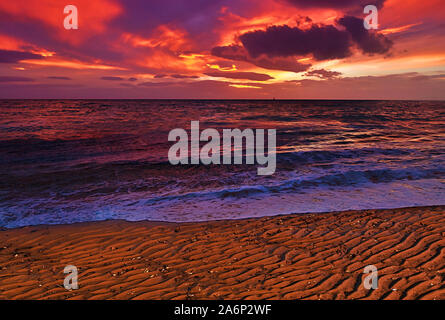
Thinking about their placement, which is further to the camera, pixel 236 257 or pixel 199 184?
pixel 199 184

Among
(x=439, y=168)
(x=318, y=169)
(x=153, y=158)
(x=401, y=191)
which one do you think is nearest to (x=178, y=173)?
(x=153, y=158)

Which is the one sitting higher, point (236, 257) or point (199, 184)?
point (199, 184)

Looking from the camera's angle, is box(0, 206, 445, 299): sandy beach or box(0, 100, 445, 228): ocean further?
box(0, 100, 445, 228): ocean

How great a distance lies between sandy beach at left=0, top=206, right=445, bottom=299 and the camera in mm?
4445

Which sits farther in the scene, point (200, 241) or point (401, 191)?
point (401, 191)

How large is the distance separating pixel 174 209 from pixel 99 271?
3409 millimetres

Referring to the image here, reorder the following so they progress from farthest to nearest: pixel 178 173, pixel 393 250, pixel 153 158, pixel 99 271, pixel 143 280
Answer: pixel 153 158 < pixel 178 173 < pixel 393 250 < pixel 99 271 < pixel 143 280

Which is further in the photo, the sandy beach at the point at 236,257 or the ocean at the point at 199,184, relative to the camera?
the ocean at the point at 199,184

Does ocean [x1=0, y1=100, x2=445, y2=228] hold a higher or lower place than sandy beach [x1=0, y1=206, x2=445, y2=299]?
higher

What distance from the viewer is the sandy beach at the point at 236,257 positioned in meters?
4.45

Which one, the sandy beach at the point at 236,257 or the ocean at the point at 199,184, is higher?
the ocean at the point at 199,184

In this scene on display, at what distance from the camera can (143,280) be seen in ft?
15.8

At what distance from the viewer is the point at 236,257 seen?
5.52 meters
